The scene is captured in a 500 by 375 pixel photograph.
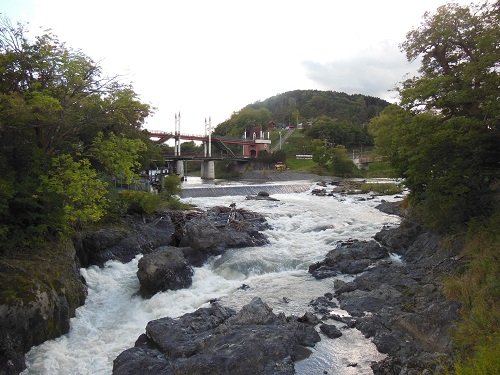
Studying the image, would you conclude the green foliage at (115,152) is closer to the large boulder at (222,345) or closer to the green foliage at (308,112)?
the large boulder at (222,345)

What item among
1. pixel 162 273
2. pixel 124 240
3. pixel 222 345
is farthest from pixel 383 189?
pixel 222 345

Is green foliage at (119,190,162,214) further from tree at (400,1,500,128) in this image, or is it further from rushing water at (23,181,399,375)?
tree at (400,1,500,128)

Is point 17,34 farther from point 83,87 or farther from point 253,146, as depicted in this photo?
point 253,146

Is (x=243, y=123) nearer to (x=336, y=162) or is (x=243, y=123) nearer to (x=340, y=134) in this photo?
(x=340, y=134)

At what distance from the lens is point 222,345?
8523 mm

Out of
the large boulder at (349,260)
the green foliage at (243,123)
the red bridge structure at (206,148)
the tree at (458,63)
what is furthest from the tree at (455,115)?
the green foliage at (243,123)

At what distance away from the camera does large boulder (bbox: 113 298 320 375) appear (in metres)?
7.99

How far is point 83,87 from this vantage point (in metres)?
13.9

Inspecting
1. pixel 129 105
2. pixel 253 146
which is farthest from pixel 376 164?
pixel 129 105

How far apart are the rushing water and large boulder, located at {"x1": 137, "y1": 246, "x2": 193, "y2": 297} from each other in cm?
33

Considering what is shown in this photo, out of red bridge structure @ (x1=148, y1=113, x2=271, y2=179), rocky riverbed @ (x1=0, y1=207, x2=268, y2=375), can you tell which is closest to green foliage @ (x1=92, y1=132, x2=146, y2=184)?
rocky riverbed @ (x1=0, y1=207, x2=268, y2=375)

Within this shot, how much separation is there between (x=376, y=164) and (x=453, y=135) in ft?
204

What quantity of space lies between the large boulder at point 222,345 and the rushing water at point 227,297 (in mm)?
531

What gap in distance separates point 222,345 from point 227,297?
14.3 feet
